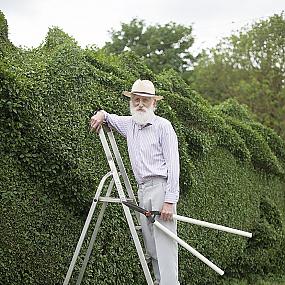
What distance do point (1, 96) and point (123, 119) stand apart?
0.98 meters

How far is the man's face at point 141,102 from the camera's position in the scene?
4.80 m

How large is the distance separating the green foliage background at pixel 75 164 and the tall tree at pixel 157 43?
28267mm

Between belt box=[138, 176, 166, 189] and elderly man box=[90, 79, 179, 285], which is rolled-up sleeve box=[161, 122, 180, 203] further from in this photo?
belt box=[138, 176, 166, 189]

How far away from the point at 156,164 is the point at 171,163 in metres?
0.15

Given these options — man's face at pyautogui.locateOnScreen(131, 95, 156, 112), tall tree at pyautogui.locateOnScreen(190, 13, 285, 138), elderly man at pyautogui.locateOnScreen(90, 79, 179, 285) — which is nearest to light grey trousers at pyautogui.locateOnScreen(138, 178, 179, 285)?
elderly man at pyautogui.locateOnScreen(90, 79, 179, 285)

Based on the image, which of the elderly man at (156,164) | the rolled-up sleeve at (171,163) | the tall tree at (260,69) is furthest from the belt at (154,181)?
the tall tree at (260,69)

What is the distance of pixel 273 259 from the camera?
386 inches

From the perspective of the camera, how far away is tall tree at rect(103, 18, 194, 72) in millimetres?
37031

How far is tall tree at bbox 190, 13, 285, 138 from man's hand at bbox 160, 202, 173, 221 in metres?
17.9

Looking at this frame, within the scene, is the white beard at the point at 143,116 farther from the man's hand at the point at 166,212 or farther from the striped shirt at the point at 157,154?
the man's hand at the point at 166,212

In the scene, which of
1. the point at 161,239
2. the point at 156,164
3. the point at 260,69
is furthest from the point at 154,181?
the point at 260,69

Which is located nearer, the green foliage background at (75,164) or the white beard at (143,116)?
the white beard at (143,116)

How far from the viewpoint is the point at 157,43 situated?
3816cm

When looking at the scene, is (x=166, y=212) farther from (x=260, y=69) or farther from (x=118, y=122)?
(x=260, y=69)
